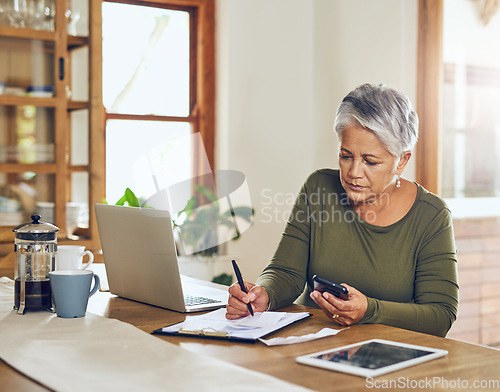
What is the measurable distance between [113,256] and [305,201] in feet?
2.07

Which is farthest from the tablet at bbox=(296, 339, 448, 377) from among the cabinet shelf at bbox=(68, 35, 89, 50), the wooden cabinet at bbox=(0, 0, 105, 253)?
the cabinet shelf at bbox=(68, 35, 89, 50)

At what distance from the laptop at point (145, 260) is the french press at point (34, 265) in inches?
7.2

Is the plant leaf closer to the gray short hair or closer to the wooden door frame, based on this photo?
the wooden door frame

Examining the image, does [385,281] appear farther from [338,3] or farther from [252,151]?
[338,3]

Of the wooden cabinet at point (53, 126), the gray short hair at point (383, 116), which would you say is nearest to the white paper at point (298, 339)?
the gray short hair at point (383, 116)

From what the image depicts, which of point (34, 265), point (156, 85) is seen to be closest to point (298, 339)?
point (34, 265)

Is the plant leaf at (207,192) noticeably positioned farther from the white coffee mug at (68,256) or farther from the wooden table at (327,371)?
the wooden table at (327,371)

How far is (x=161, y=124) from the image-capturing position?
359 cm

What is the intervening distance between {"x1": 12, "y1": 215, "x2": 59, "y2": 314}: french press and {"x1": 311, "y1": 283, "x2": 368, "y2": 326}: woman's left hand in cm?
62

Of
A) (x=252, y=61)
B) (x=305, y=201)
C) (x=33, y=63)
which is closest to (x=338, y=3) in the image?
(x=252, y=61)

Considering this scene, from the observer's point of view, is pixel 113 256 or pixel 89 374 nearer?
pixel 89 374

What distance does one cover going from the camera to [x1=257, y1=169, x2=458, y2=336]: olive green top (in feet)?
5.39

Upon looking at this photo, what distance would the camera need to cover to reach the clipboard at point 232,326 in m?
1.26

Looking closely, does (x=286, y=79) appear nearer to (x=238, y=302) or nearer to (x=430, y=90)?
(x=430, y=90)
